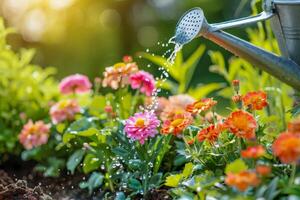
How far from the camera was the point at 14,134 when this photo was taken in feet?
8.39

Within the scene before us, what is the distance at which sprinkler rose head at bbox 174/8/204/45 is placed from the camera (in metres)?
1.65

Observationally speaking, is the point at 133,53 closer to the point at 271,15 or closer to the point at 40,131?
the point at 40,131

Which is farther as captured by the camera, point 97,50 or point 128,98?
point 97,50

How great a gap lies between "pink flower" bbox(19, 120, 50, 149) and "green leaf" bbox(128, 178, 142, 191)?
1.96ft

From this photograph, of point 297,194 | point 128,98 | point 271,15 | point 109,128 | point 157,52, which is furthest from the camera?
point 157,52

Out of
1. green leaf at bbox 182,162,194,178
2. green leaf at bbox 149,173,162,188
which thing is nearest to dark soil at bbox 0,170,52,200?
green leaf at bbox 149,173,162,188

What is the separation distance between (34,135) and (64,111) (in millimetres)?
136

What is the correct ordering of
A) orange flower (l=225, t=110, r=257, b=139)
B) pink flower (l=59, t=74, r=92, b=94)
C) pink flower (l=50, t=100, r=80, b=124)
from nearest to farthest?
orange flower (l=225, t=110, r=257, b=139), pink flower (l=50, t=100, r=80, b=124), pink flower (l=59, t=74, r=92, b=94)

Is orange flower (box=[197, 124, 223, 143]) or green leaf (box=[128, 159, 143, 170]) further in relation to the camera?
green leaf (box=[128, 159, 143, 170])

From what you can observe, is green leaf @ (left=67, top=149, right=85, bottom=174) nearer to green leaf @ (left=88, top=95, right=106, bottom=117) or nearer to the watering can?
green leaf @ (left=88, top=95, right=106, bottom=117)

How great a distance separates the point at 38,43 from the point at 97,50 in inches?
19.3

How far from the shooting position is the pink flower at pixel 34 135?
2.35 meters

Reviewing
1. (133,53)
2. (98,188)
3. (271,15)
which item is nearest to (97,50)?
(133,53)

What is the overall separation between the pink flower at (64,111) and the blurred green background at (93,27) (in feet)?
9.50
